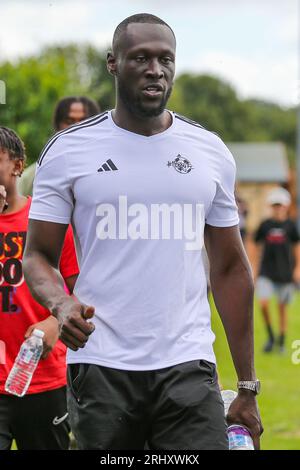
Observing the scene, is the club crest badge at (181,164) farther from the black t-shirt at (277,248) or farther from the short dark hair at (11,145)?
the black t-shirt at (277,248)

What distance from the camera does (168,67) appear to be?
397 centimetres

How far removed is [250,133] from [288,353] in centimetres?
7905

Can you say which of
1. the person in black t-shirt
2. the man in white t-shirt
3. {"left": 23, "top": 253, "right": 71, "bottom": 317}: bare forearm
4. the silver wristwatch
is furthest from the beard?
the person in black t-shirt

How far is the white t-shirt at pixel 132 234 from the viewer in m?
3.83

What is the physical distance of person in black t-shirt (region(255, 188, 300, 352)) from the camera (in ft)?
47.1

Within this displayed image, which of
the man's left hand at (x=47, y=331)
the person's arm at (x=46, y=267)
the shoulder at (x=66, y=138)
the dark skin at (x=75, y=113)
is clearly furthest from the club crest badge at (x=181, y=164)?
the dark skin at (x=75, y=113)

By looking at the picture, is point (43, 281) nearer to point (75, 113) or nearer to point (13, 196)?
point (13, 196)

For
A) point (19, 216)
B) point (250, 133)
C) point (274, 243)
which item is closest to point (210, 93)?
→ point (250, 133)

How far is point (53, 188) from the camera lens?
389 cm

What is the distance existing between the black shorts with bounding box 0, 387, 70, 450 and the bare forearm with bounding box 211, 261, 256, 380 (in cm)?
138

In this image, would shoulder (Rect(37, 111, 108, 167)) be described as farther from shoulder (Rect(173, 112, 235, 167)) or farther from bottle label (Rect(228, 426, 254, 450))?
bottle label (Rect(228, 426, 254, 450))

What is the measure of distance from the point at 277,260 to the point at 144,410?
428 inches

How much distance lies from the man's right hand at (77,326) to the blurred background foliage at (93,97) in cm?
698

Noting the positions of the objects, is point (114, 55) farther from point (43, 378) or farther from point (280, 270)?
point (280, 270)
